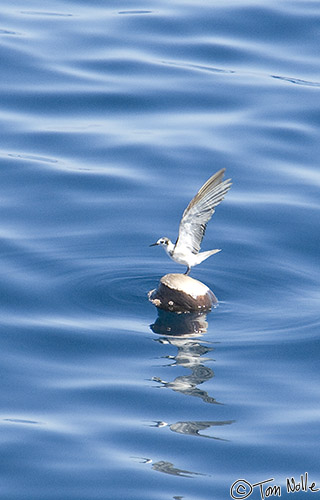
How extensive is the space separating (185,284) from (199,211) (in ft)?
2.84

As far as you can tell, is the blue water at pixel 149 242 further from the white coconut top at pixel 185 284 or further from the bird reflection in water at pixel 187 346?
the white coconut top at pixel 185 284

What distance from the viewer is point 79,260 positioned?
13.9 m

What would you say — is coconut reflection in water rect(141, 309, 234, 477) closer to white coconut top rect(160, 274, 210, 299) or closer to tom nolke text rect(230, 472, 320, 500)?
white coconut top rect(160, 274, 210, 299)

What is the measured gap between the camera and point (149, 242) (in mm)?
14453

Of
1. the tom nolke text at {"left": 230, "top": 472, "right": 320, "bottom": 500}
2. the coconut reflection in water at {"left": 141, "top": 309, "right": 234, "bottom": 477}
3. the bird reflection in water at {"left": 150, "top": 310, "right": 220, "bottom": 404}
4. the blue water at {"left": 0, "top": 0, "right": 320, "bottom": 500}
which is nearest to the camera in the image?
the tom nolke text at {"left": 230, "top": 472, "right": 320, "bottom": 500}

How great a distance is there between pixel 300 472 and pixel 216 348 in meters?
2.34

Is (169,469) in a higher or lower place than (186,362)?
lower

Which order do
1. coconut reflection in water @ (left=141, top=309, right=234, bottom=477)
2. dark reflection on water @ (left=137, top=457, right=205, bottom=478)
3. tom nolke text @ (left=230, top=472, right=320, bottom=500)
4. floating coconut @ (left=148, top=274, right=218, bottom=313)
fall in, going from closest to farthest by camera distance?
tom nolke text @ (left=230, top=472, right=320, bottom=500) < dark reflection on water @ (left=137, top=457, right=205, bottom=478) < coconut reflection in water @ (left=141, top=309, right=234, bottom=477) < floating coconut @ (left=148, top=274, right=218, bottom=313)

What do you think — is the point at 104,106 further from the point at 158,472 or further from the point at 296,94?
the point at 158,472

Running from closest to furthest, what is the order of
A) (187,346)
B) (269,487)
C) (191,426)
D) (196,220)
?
(269,487), (191,426), (187,346), (196,220)

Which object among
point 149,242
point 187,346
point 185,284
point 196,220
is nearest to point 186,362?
point 187,346

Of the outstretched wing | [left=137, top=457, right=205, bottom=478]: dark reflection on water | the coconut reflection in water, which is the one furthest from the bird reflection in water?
[left=137, top=457, right=205, bottom=478]: dark reflection on water

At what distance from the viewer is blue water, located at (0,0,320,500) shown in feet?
32.9

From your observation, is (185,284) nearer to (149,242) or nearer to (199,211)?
(199,211)
